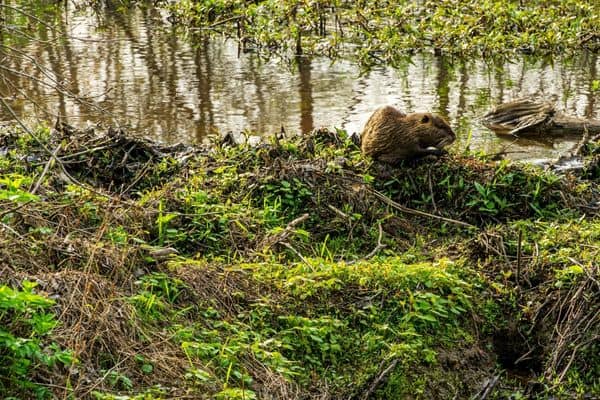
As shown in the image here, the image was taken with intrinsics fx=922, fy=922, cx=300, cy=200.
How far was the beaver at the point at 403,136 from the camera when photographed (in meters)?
6.87

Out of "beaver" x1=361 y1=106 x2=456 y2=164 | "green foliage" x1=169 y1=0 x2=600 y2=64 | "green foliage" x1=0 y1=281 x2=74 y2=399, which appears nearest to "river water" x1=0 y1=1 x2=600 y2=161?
"green foliage" x1=169 y1=0 x2=600 y2=64

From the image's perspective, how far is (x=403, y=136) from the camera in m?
6.85

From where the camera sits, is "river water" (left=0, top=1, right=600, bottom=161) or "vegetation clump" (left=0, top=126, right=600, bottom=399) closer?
"vegetation clump" (left=0, top=126, right=600, bottom=399)

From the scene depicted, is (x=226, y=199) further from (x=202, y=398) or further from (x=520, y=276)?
(x=202, y=398)

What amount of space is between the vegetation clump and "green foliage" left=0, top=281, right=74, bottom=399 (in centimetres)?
1

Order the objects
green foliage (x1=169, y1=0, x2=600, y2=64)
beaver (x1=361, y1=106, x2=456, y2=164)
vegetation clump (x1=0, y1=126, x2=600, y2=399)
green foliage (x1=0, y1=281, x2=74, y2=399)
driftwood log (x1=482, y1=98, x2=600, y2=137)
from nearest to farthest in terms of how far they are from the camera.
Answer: green foliage (x1=0, y1=281, x2=74, y2=399) → vegetation clump (x1=0, y1=126, x2=600, y2=399) → beaver (x1=361, y1=106, x2=456, y2=164) → driftwood log (x1=482, y1=98, x2=600, y2=137) → green foliage (x1=169, y1=0, x2=600, y2=64)

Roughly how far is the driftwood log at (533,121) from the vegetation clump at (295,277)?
273 cm

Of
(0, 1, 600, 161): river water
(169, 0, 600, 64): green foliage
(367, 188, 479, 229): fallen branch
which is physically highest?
(169, 0, 600, 64): green foliage

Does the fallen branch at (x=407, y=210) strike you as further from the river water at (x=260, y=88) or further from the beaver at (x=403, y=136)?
the river water at (x=260, y=88)

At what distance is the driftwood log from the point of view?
9688 millimetres

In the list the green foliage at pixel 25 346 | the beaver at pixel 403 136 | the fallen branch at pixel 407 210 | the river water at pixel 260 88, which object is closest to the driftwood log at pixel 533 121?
the river water at pixel 260 88

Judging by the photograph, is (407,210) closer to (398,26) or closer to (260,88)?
(260,88)

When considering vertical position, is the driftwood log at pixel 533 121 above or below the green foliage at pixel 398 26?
below

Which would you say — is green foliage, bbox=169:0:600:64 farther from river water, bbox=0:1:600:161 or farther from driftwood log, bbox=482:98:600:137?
driftwood log, bbox=482:98:600:137
